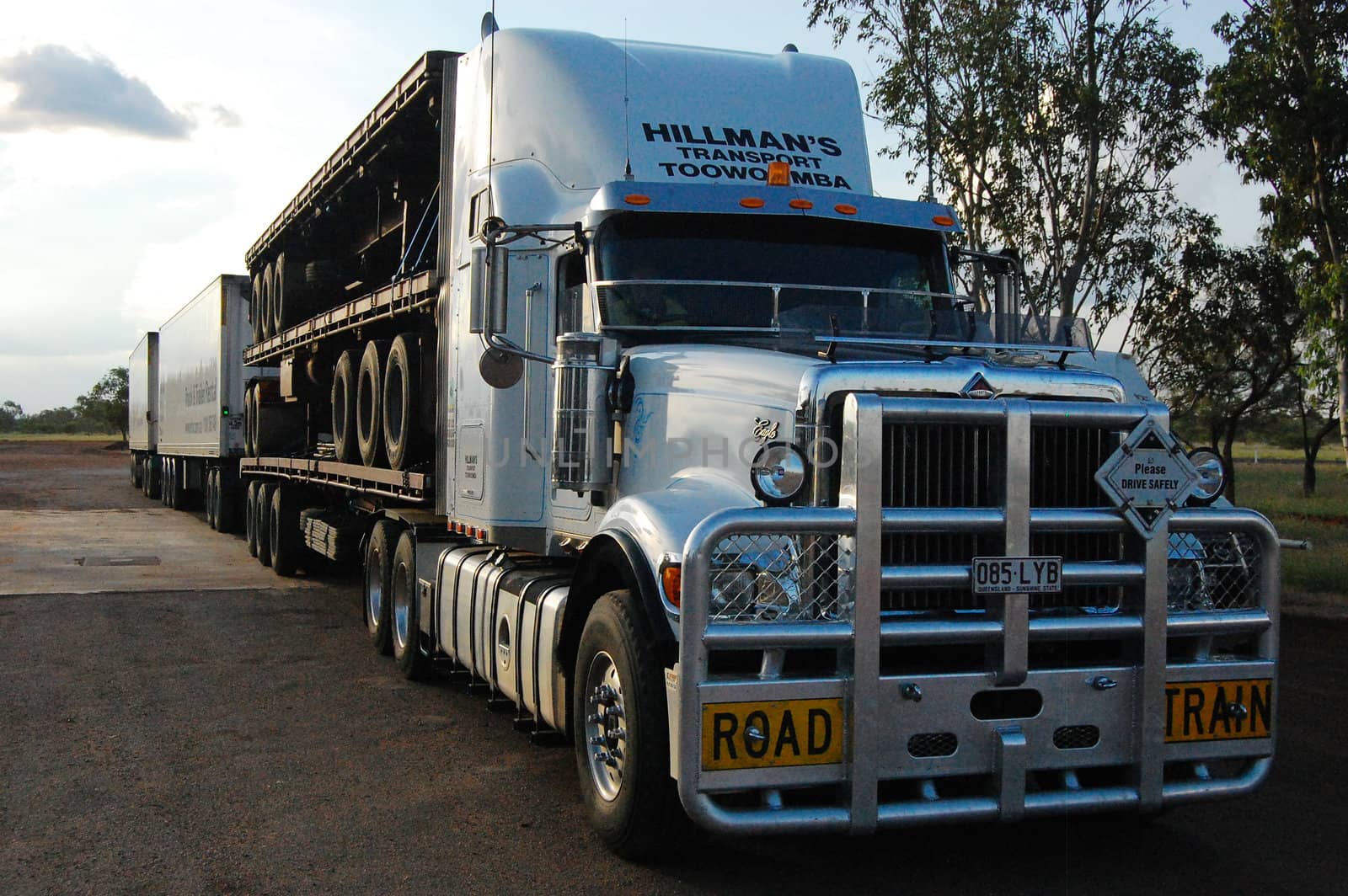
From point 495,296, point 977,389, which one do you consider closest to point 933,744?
point 977,389

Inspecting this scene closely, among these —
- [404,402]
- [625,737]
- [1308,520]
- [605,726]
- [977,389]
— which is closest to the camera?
[977,389]

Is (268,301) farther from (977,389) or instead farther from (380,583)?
(977,389)

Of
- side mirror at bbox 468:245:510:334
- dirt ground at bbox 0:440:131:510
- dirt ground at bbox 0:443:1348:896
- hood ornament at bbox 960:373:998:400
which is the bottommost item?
dirt ground at bbox 0:440:131:510

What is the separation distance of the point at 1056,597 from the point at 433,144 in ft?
22.1

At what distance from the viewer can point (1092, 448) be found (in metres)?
4.89

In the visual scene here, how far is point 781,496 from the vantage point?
4594mm

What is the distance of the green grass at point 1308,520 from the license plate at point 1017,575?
10939 millimetres

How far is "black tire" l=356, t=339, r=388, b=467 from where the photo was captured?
10188mm

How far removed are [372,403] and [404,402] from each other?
3.44 ft

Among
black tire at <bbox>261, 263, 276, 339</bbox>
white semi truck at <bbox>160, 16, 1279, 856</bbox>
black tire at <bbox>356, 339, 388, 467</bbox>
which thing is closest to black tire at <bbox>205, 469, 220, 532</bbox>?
black tire at <bbox>261, 263, 276, 339</bbox>

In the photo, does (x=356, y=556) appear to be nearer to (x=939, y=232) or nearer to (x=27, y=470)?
(x=939, y=232)

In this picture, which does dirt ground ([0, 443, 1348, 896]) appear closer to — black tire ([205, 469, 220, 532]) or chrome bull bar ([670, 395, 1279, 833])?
chrome bull bar ([670, 395, 1279, 833])

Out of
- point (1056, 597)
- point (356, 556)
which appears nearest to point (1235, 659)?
point (1056, 597)

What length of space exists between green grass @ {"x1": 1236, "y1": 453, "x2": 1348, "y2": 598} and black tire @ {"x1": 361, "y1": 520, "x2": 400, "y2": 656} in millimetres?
9889
